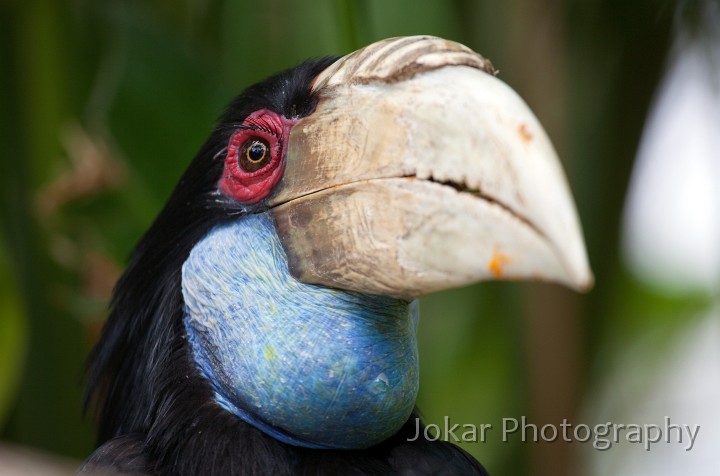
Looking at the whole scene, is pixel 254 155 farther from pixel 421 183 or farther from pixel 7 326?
pixel 7 326

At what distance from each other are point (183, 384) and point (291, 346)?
0.48 feet

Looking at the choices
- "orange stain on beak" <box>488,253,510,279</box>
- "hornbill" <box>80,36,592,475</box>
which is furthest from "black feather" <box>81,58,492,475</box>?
"orange stain on beak" <box>488,253,510,279</box>

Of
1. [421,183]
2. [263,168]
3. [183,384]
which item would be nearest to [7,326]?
[183,384]

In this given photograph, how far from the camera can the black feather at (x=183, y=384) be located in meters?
0.85

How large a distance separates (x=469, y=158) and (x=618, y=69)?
1029 mm

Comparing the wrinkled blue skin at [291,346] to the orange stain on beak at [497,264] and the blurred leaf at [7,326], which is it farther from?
the blurred leaf at [7,326]

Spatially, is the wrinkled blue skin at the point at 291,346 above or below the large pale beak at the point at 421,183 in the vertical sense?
below

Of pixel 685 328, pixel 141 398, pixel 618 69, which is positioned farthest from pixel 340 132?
pixel 685 328

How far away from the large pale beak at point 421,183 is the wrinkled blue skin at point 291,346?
3 centimetres

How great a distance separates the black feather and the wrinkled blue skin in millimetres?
21

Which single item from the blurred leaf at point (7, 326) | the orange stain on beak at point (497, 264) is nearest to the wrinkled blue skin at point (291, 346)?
the orange stain on beak at point (497, 264)

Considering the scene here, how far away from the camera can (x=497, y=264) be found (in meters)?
0.67

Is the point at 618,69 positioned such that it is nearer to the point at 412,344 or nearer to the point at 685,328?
the point at 685,328

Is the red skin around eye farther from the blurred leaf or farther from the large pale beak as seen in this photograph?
the blurred leaf
